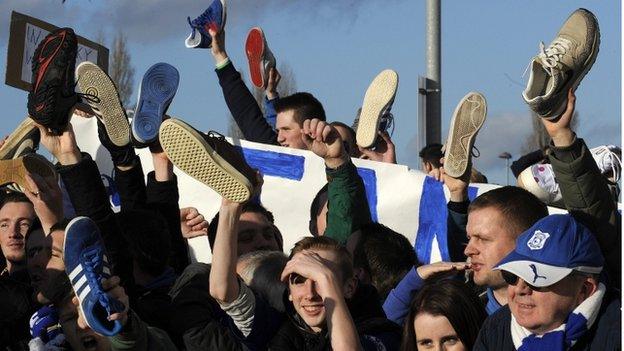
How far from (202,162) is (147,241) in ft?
2.89

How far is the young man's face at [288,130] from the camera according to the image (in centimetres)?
821

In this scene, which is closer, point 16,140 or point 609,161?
point 609,161

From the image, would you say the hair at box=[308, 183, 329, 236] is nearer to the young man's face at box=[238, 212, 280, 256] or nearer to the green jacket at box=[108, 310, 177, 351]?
the young man's face at box=[238, 212, 280, 256]

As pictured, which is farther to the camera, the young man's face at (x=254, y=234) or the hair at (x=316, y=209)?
the hair at (x=316, y=209)

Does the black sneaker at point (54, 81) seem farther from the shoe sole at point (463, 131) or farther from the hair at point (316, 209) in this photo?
the shoe sole at point (463, 131)

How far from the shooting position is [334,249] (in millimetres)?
5691

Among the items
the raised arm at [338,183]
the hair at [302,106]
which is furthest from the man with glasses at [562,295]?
the hair at [302,106]

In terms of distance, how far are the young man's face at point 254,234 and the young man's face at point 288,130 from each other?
1.56 metres

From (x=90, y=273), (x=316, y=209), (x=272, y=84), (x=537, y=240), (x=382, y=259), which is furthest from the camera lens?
(x=272, y=84)

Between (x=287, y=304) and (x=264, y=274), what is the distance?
1.12 feet

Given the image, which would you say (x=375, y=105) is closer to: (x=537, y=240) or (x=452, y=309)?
(x=452, y=309)

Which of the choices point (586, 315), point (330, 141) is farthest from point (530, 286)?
point (330, 141)

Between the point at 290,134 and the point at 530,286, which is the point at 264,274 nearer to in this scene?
the point at 530,286

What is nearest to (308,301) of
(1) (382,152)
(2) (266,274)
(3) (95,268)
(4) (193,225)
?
(2) (266,274)
